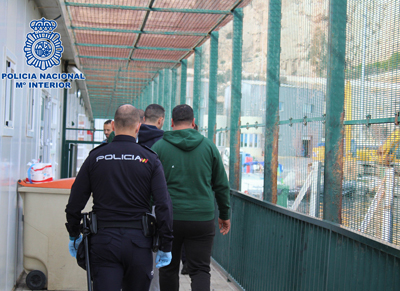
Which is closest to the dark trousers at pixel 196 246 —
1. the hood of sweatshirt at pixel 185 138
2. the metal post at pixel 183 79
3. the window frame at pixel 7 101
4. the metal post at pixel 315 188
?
the hood of sweatshirt at pixel 185 138

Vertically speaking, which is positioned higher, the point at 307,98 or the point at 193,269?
the point at 307,98

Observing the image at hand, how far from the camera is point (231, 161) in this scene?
6.47 m

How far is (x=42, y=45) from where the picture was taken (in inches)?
268

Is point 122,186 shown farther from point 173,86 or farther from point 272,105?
point 173,86

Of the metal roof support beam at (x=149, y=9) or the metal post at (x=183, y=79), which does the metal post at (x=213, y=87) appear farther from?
the metal post at (x=183, y=79)

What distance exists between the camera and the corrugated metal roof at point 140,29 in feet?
21.9

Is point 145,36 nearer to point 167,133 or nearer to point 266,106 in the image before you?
point 266,106

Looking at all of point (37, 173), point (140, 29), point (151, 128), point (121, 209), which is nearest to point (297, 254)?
point (121, 209)

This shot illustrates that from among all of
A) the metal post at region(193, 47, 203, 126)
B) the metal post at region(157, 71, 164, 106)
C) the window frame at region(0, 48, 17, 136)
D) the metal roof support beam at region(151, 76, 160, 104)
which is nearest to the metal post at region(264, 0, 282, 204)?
the window frame at region(0, 48, 17, 136)

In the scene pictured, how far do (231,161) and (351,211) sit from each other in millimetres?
3215

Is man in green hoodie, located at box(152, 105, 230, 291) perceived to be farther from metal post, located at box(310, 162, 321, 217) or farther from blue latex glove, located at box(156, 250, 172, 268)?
metal post, located at box(310, 162, 321, 217)

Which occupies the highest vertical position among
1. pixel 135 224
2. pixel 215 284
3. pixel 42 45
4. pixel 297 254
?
pixel 42 45

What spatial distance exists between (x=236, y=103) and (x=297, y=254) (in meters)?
2.85

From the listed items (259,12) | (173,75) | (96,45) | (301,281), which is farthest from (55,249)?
(173,75)
